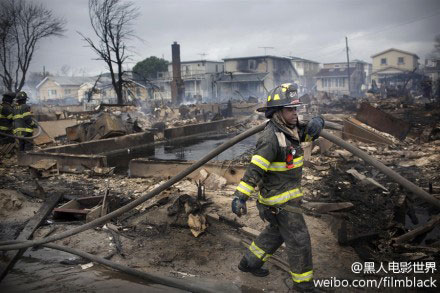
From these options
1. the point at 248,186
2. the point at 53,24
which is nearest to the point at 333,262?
the point at 248,186

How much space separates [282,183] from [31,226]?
3.77 m

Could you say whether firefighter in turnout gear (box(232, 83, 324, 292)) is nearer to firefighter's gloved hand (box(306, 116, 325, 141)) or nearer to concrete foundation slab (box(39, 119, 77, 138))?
firefighter's gloved hand (box(306, 116, 325, 141))

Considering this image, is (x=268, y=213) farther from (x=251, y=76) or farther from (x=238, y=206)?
(x=251, y=76)

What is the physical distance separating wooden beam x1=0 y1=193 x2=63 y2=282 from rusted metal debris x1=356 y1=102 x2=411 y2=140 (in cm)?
1008

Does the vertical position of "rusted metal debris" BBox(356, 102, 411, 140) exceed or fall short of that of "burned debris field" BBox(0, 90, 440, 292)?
it exceeds it

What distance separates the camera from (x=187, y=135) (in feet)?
52.6

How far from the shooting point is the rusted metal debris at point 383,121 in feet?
36.3

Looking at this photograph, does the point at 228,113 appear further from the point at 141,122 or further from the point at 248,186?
the point at 248,186

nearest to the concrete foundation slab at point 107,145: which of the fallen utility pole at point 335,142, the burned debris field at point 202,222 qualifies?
the burned debris field at point 202,222

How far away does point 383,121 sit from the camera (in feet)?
37.8

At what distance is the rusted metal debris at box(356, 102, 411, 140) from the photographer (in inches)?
435

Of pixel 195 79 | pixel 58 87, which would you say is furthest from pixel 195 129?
pixel 58 87

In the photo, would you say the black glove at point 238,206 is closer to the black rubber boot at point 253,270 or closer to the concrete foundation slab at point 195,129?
the black rubber boot at point 253,270

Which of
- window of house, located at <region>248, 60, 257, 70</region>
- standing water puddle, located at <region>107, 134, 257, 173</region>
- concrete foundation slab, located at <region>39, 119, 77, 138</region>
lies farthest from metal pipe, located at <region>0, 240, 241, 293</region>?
window of house, located at <region>248, 60, 257, 70</region>
